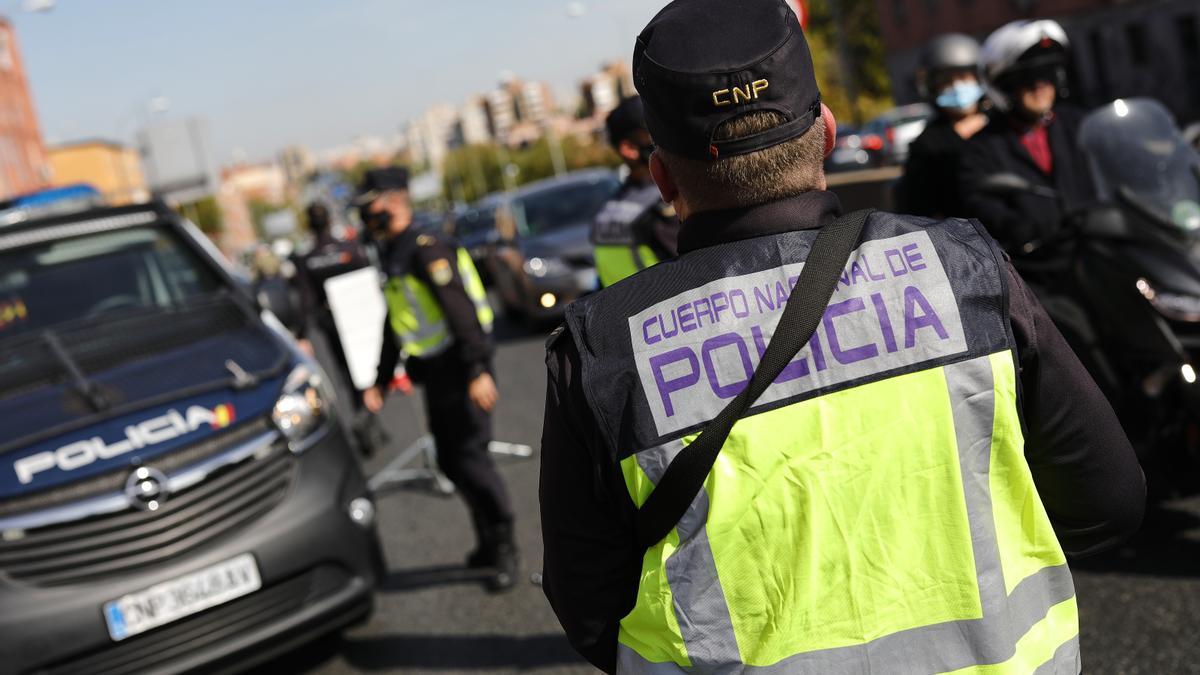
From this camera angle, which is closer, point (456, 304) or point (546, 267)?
point (456, 304)

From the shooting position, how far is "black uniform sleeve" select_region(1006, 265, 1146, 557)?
172cm

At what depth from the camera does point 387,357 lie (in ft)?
20.1

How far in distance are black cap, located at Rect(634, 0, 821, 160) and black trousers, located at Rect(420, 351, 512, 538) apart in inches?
157

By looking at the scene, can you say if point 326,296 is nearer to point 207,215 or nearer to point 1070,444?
point 1070,444

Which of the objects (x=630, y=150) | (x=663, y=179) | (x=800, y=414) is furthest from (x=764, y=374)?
(x=630, y=150)

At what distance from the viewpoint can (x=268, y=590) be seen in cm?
462

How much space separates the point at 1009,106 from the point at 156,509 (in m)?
3.58

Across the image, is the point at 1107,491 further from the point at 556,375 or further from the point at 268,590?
the point at 268,590

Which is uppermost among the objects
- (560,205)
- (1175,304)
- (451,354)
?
(451,354)

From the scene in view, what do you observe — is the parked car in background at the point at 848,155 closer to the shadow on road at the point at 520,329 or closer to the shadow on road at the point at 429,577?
the shadow on road at the point at 520,329

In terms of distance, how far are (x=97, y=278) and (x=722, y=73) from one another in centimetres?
476

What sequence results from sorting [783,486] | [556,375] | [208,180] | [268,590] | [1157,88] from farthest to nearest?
[1157,88] < [208,180] < [268,590] < [556,375] < [783,486]

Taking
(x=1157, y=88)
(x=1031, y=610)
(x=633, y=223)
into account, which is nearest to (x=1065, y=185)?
(x=633, y=223)

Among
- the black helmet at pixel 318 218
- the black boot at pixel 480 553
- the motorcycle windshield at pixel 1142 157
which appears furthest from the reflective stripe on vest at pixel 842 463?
the black helmet at pixel 318 218
